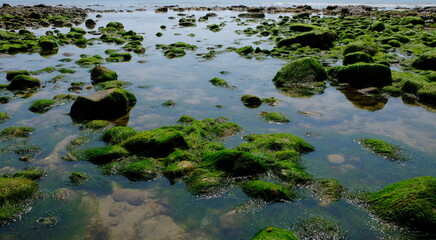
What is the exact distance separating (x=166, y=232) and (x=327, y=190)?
114 inches

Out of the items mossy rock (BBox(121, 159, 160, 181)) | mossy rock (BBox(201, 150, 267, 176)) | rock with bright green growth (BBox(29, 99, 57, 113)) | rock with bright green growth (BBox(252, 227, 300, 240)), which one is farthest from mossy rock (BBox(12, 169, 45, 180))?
rock with bright green growth (BBox(252, 227, 300, 240))

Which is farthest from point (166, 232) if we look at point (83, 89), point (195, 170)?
point (83, 89)

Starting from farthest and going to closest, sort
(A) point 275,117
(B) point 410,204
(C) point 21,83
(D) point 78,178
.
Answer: (C) point 21,83 → (A) point 275,117 → (D) point 78,178 → (B) point 410,204

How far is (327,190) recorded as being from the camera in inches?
203

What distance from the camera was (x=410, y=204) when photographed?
14.3 feet

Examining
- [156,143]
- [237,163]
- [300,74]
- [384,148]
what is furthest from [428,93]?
[156,143]

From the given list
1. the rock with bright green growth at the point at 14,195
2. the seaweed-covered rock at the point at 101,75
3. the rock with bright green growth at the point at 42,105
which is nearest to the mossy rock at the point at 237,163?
the rock with bright green growth at the point at 14,195

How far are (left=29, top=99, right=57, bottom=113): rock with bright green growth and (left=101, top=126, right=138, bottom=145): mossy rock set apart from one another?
3131 mm

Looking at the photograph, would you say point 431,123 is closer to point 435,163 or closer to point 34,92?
point 435,163

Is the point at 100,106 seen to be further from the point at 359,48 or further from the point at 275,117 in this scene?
the point at 359,48

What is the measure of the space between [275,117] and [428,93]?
18.1 ft

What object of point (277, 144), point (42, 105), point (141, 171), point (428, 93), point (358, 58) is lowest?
point (42, 105)

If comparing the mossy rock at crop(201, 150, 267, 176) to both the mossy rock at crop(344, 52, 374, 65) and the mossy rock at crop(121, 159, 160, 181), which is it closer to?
the mossy rock at crop(121, 159, 160, 181)

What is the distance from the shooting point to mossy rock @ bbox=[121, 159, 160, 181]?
220 inches
